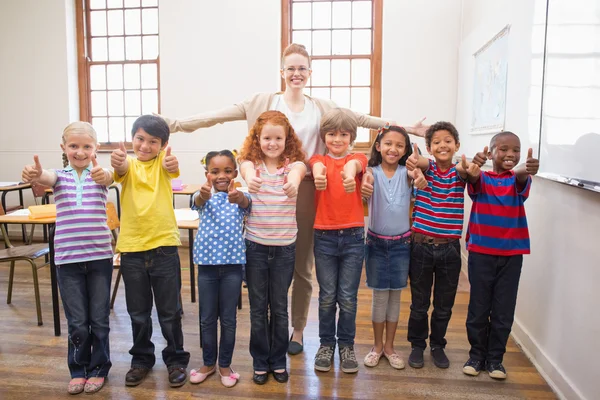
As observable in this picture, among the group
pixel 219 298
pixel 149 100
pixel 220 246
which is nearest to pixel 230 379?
pixel 219 298

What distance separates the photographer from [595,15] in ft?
6.30

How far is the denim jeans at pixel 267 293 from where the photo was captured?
7.09 ft

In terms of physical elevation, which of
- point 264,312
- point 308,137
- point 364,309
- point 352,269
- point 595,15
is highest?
point 595,15

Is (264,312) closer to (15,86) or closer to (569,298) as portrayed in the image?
(569,298)

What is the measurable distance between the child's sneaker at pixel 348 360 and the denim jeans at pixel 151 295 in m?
0.79

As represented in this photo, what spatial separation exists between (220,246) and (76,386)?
97 cm

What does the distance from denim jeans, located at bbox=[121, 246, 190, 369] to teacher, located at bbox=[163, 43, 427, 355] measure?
0.66m

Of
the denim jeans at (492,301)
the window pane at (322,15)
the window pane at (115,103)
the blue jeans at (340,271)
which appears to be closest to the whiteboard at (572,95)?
the denim jeans at (492,301)

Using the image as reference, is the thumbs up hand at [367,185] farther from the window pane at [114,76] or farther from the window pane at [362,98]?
the window pane at [114,76]

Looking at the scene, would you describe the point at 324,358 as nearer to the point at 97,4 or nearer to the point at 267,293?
the point at 267,293

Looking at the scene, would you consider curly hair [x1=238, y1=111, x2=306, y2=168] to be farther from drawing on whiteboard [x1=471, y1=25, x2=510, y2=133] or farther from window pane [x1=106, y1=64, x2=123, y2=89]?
window pane [x1=106, y1=64, x2=123, y2=89]

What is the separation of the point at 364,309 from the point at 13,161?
4.73m

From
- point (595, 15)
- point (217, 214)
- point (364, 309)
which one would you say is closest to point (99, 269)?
point (217, 214)

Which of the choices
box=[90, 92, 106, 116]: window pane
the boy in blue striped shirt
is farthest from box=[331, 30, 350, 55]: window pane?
the boy in blue striped shirt
